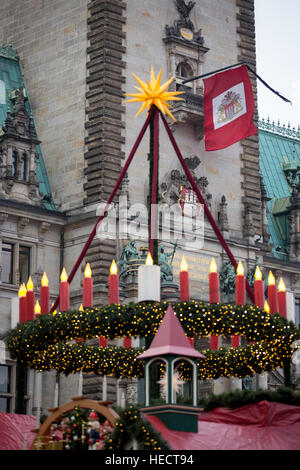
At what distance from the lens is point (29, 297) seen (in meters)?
24.6

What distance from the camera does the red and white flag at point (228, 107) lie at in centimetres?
3503

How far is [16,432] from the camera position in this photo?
22594mm

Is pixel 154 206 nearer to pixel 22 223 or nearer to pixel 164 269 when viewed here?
pixel 164 269

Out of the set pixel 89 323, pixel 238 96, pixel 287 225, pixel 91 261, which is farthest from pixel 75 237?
pixel 89 323

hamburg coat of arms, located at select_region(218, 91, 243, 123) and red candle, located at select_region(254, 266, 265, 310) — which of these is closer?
red candle, located at select_region(254, 266, 265, 310)

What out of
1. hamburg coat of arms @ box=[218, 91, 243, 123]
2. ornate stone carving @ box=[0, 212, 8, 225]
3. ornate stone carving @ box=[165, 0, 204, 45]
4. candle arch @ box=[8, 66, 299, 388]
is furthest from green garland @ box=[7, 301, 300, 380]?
ornate stone carving @ box=[165, 0, 204, 45]

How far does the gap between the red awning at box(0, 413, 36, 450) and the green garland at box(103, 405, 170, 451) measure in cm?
293

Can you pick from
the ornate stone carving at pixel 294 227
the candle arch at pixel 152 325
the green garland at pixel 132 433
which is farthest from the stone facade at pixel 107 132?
the green garland at pixel 132 433

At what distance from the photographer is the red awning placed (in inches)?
867

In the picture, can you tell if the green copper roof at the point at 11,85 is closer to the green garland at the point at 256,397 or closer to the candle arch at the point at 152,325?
the candle arch at the point at 152,325

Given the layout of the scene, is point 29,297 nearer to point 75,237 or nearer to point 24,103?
point 75,237

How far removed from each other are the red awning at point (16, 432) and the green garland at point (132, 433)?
2928 mm

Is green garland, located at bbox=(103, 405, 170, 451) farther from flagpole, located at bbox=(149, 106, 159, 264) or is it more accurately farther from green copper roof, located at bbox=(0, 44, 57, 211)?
green copper roof, located at bbox=(0, 44, 57, 211)

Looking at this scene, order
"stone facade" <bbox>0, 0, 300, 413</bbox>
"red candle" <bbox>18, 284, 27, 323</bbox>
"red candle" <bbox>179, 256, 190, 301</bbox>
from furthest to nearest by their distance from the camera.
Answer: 1. "stone facade" <bbox>0, 0, 300, 413</bbox>
2. "red candle" <bbox>18, 284, 27, 323</bbox>
3. "red candle" <bbox>179, 256, 190, 301</bbox>
